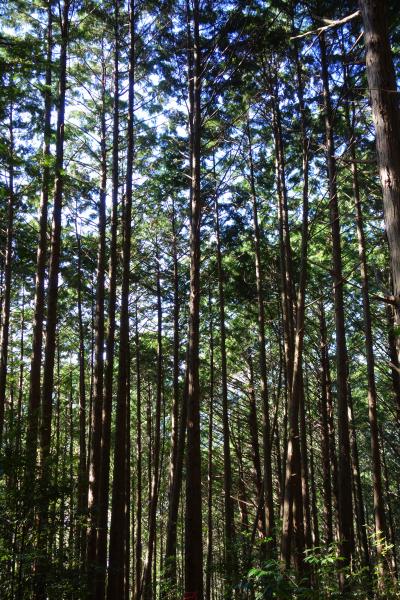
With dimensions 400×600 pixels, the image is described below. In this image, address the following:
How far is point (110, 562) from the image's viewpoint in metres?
8.83

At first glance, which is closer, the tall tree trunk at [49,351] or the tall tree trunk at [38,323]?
the tall tree trunk at [49,351]

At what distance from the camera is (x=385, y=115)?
3.85 m

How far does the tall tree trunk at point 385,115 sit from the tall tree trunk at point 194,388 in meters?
5.77

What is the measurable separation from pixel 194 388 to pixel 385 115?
6130 millimetres

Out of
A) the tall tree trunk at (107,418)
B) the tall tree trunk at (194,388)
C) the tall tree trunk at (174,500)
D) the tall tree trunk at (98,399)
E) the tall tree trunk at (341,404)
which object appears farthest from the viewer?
the tall tree trunk at (98,399)

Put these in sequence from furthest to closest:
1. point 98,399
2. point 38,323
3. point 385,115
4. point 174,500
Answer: point 98,399
point 174,500
point 38,323
point 385,115

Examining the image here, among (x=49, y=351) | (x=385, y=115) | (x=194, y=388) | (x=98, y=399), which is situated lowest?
(x=194, y=388)

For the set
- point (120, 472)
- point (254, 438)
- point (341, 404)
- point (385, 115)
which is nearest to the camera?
point (385, 115)

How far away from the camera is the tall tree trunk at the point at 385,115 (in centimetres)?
353

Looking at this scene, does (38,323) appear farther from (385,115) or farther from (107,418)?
(385,115)

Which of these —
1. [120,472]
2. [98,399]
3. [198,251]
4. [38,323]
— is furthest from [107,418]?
[198,251]

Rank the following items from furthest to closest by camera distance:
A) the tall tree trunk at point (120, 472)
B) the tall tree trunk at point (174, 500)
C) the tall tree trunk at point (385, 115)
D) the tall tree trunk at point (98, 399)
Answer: the tall tree trunk at point (98, 399) < the tall tree trunk at point (120, 472) < the tall tree trunk at point (174, 500) < the tall tree trunk at point (385, 115)

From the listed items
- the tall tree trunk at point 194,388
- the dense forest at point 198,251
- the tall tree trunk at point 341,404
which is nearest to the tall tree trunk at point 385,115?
the dense forest at point 198,251

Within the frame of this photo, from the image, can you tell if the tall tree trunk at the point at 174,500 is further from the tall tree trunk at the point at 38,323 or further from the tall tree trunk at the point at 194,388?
the tall tree trunk at the point at 38,323
